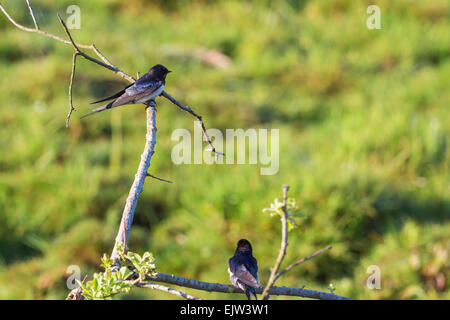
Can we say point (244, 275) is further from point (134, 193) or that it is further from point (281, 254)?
point (281, 254)

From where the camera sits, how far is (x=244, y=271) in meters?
2.25

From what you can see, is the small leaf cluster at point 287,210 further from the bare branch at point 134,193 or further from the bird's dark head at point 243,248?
the bird's dark head at point 243,248

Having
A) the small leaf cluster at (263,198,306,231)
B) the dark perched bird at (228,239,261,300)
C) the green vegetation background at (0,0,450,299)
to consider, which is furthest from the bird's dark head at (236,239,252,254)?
the green vegetation background at (0,0,450,299)

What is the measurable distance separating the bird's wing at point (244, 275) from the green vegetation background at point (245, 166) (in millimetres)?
2091

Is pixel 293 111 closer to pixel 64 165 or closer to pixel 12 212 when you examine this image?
pixel 64 165

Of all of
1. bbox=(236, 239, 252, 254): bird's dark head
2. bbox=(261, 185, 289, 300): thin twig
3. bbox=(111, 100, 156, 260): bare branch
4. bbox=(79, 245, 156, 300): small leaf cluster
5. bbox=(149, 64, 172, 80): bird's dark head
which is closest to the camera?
bbox=(261, 185, 289, 300): thin twig

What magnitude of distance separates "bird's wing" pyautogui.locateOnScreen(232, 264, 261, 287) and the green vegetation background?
6.86 ft

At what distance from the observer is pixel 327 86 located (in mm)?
7164

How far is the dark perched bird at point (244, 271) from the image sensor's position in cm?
216

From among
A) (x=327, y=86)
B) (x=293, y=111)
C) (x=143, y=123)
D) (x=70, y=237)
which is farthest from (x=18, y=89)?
(x=327, y=86)

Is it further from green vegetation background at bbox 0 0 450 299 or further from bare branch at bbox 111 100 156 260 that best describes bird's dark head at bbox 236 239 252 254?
green vegetation background at bbox 0 0 450 299

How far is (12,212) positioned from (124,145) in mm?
1328

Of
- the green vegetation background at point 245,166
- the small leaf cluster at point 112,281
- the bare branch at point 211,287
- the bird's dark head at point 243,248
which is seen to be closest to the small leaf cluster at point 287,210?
the bare branch at point 211,287

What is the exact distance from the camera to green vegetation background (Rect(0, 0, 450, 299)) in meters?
4.73
